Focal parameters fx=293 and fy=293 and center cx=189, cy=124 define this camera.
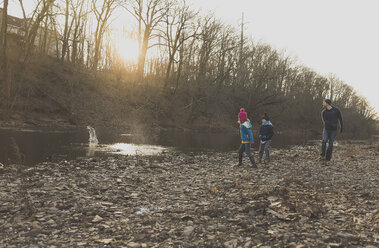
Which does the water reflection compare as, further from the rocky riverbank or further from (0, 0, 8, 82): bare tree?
(0, 0, 8, 82): bare tree

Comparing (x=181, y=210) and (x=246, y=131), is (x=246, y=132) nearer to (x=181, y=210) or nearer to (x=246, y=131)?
(x=246, y=131)

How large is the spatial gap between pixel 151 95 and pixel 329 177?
41918mm

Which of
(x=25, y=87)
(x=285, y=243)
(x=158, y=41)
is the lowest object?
(x=285, y=243)

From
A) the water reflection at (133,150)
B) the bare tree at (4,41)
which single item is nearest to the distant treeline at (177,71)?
the bare tree at (4,41)

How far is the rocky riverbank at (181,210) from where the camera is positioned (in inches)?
202

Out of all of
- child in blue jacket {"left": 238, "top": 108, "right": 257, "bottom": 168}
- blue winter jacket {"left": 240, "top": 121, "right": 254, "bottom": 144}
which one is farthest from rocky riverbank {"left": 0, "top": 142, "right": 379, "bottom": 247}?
blue winter jacket {"left": 240, "top": 121, "right": 254, "bottom": 144}

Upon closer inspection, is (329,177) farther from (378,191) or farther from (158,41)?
(158,41)

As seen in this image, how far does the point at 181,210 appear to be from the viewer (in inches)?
267

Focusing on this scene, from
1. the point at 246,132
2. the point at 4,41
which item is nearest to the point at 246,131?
the point at 246,132

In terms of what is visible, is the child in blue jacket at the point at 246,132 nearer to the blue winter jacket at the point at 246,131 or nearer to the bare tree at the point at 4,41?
the blue winter jacket at the point at 246,131

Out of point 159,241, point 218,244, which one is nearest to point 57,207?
point 159,241

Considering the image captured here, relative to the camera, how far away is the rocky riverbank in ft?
16.9

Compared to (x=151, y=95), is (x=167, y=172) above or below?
below

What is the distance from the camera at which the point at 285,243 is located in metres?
4.90
